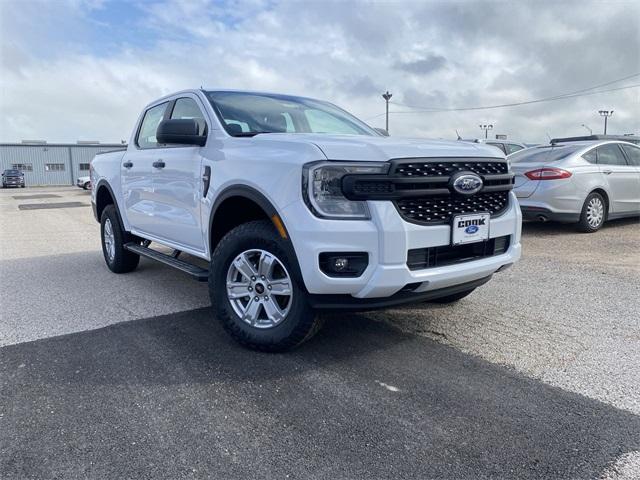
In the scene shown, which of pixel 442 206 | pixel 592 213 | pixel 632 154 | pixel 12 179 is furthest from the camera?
pixel 12 179

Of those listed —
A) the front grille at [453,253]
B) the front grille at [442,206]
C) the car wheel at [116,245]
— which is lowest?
the car wheel at [116,245]

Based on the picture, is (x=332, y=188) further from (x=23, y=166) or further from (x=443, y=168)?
(x=23, y=166)

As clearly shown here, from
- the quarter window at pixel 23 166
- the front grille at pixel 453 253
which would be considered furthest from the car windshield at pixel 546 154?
the quarter window at pixel 23 166

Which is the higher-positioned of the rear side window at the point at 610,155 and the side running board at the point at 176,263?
the rear side window at the point at 610,155

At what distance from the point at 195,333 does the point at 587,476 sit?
2.75 metres

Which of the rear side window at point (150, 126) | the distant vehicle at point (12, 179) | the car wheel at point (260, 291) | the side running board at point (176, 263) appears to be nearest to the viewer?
the car wheel at point (260, 291)

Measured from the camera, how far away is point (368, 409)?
2752mm

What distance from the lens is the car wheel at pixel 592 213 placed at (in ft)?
26.7

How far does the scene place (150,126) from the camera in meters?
5.58

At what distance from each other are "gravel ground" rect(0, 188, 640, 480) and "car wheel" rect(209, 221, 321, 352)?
1.10 meters

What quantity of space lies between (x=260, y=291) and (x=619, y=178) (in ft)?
24.5

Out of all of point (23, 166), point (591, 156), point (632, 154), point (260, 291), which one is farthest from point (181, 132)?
point (23, 166)

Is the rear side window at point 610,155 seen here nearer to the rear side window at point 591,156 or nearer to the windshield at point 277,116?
the rear side window at point 591,156

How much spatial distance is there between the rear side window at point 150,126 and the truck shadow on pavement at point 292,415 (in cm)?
247
